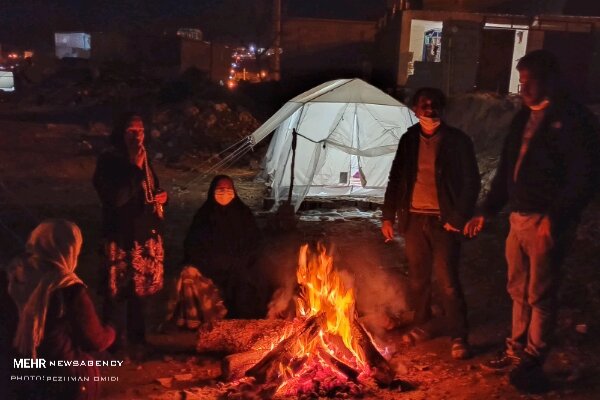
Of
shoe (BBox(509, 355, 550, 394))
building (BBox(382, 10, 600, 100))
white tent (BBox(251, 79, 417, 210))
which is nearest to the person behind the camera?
shoe (BBox(509, 355, 550, 394))

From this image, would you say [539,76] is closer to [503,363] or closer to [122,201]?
[503,363]

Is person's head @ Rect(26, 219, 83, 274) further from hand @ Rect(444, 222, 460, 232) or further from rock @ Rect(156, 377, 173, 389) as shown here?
hand @ Rect(444, 222, 460, 232)

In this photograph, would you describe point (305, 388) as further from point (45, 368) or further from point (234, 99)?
point (234, 99)

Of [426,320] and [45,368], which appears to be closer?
[45,368]

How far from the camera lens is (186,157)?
645 inches

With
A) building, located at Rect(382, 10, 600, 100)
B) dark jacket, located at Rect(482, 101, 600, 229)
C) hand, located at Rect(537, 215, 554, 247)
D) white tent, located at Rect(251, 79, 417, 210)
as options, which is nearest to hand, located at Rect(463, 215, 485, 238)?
dark jacket, located at Rect(482, 101, 600, 229)

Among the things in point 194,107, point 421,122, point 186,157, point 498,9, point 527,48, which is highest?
point 498,9

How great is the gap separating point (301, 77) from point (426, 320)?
23426 millimetres

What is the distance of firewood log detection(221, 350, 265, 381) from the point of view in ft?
12.5

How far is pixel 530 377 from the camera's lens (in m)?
3.59

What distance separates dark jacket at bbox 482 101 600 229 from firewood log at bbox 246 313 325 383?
1.55 meters

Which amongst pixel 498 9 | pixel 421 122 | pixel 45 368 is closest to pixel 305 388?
pixel 45 368

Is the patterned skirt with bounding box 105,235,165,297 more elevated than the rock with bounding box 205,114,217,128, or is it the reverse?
the patterned skirt with bounding box 105,235,165,297

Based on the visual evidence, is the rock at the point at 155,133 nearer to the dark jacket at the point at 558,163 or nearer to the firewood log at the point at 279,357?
the firewood log at the point at 279,357
